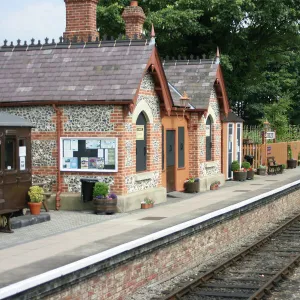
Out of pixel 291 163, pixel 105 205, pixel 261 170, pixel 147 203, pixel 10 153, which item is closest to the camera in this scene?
pixel 10 153

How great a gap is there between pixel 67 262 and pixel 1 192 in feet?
17.1

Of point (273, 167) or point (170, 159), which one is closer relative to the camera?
point (170, 159)

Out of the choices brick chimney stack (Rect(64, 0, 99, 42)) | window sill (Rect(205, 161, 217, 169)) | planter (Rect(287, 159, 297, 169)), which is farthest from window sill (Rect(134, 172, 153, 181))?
planter (Rect(287, 159, 297, 169))

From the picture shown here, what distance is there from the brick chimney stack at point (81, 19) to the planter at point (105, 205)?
5.87 m

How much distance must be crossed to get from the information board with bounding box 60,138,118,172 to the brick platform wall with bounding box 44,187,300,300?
3428mm

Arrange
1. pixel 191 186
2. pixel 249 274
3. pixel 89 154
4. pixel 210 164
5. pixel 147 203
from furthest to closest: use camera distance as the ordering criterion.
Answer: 1. pixel 210 164
2. pixel 191 186
3. pixel 147 203
4. pixel 89 154
5. pixel 249 274

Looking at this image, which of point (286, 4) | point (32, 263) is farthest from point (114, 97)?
point (286, 4)

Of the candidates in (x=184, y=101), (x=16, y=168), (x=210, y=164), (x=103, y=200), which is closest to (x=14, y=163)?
(x=16, y=168)

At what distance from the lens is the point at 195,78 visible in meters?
25.2

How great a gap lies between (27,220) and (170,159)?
26.4 feet

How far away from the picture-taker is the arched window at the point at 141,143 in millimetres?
19109

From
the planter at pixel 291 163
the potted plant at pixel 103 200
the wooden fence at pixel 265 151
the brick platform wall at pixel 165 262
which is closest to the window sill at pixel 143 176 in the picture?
the potted plant at pixel 103 200

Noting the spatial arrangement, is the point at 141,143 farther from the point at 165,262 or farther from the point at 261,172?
the point at 261,172

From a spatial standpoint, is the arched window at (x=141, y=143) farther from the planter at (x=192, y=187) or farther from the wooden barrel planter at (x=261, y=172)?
the wooden barrel planter at (x=261, y=172)
